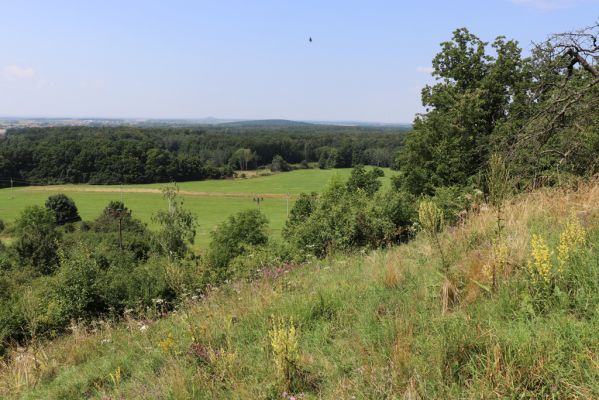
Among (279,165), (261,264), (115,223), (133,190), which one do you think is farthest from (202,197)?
(261,264)

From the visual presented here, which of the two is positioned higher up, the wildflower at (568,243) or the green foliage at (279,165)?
the wildflower at (568,243)

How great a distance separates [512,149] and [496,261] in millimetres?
5847

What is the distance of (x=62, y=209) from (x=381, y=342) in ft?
270

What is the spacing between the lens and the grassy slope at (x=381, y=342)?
2.48 metres

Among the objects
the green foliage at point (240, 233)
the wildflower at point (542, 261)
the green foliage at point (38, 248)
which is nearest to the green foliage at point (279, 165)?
the green foliage at point (38, 248)

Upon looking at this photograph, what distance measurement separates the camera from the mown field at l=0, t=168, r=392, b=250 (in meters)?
71.6

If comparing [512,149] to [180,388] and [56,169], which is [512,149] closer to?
[180,388]

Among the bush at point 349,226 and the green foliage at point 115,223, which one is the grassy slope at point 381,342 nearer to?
the bush at point 349,226

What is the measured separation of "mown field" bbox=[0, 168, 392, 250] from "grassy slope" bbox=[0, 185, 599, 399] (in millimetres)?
52217

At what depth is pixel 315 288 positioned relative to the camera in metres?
5.09

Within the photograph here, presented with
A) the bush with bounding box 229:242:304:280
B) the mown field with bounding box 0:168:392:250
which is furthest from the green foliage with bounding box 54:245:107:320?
the mown field with bounding box 0:168:392:250

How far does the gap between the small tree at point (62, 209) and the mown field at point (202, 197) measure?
156 centimetres

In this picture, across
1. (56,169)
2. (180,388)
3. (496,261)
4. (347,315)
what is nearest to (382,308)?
(347,315)

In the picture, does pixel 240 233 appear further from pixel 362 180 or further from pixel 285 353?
pixel 285 353
